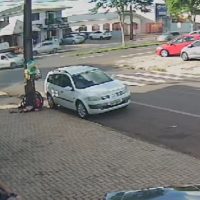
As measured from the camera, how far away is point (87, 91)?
653 inches

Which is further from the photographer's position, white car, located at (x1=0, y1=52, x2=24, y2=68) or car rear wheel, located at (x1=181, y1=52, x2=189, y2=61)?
white car, located at (x1=0, y1=52, x2=24, y2=68)

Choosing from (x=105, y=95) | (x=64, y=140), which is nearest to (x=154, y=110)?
(x=105, y=95)

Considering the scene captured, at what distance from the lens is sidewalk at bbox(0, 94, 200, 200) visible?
359 inches

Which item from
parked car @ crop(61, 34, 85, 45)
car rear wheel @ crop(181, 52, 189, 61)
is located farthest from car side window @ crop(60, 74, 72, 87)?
parked car @ crop(61, 34, 85, 45)

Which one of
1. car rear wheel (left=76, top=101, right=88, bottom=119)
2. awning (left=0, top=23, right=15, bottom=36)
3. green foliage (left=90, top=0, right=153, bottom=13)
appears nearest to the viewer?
car rear wheel (left=76, top=101, right=88, bottom=119)

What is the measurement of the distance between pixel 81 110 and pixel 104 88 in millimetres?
1097

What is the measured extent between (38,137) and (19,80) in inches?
681

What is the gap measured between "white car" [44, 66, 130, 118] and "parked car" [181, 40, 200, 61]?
14.9 meters

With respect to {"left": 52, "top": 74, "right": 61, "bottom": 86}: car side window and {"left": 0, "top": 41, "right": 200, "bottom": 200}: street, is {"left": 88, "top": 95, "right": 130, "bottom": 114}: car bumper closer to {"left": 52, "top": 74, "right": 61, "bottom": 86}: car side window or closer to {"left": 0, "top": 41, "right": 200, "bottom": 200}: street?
{"left": 0, "top": 41, "right": 200, "bottom": 200}: street

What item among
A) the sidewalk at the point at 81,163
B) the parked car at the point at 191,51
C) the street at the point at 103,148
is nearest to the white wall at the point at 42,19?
the parked car at the point at 191,51

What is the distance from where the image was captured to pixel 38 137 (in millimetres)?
13703

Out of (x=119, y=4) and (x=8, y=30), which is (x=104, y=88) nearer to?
(x=119, y=4)

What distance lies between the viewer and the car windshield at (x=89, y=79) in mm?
17078

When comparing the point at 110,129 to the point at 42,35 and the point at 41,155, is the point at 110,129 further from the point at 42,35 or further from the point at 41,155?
the point at 42,35
